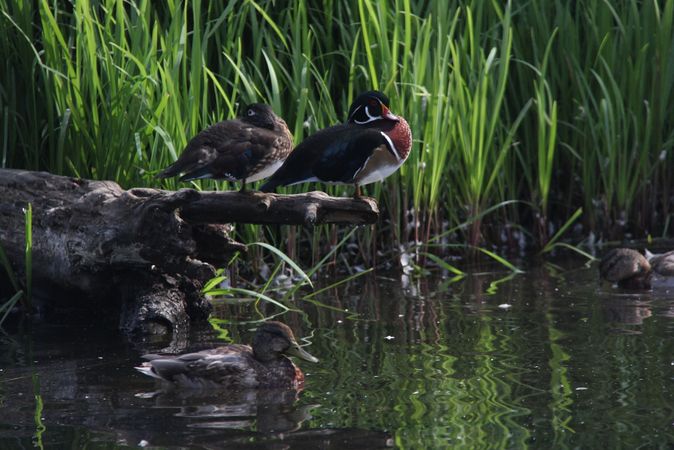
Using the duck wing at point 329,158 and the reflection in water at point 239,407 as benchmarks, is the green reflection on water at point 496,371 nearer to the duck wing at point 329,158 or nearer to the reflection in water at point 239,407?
the reflection in water at point 239,407

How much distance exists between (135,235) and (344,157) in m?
1.27

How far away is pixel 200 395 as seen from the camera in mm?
6074

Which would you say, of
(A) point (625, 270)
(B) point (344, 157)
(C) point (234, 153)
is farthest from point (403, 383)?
(A) point (625, 270)

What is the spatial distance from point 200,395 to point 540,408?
1.58 metres

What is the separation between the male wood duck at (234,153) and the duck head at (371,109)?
481mm

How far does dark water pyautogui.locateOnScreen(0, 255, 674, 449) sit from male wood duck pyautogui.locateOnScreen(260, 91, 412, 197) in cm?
90

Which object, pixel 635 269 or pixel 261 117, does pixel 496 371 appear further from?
pixel 635 269

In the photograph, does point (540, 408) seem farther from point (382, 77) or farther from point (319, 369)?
point (382, 77)

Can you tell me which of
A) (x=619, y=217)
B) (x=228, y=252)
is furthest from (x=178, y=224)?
(x=619, y=217)

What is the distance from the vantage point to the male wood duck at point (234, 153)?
7.36m

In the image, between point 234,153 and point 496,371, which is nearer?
point 496,371

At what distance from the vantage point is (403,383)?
20.1 feet

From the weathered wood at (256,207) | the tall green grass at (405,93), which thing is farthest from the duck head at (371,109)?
the tall green grass at (405,93)

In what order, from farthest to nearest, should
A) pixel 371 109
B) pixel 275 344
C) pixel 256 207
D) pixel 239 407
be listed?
pixel 371 109
pixel 256 207
pixel 275 344
pixel 239 407
